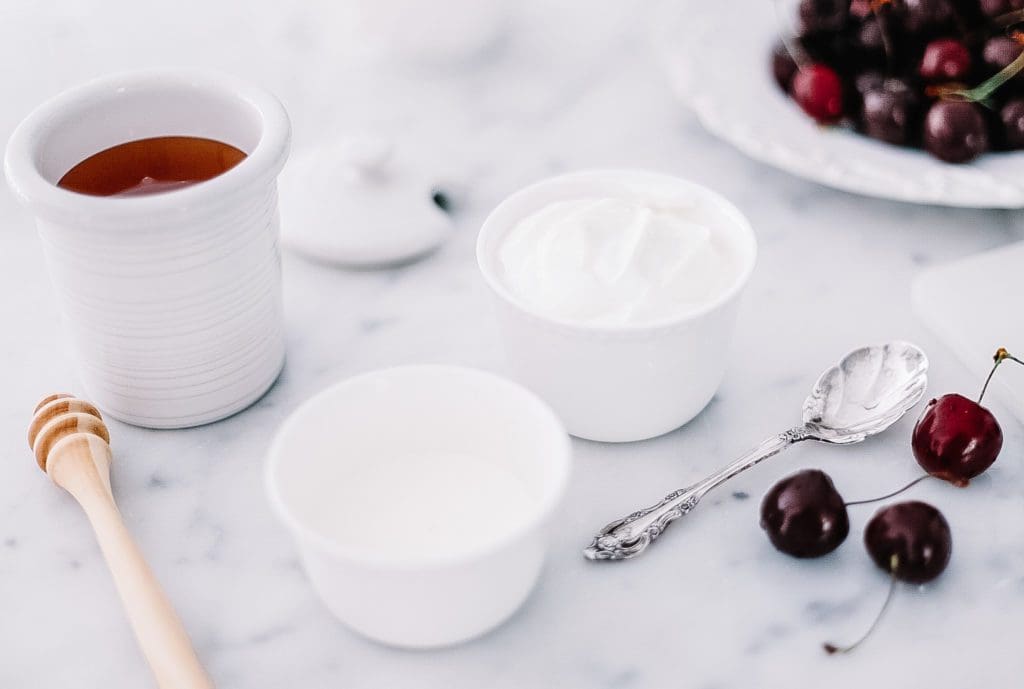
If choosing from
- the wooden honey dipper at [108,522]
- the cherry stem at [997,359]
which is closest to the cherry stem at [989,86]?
the cherry stem at [997,359]

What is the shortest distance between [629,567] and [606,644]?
6 cm

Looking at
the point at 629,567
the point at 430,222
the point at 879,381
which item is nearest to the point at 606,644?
the point at 629,567

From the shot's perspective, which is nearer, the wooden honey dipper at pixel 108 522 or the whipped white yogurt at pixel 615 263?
the wooden honey dipper at pixel 108 522

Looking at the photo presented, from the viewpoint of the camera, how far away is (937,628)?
0.63 m

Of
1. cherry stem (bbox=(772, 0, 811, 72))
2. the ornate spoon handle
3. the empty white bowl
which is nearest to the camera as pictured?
the empty white bowl

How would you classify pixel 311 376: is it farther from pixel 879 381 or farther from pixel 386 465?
pixel 879 381

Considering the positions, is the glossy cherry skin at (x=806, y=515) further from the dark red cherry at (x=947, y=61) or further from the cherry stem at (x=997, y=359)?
the dark red cherry at (x=947, y=61)

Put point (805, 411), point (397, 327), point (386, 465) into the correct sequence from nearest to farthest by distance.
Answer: point (386, 465) < point (805, 411) < point (397, 327)

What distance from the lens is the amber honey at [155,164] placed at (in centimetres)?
75

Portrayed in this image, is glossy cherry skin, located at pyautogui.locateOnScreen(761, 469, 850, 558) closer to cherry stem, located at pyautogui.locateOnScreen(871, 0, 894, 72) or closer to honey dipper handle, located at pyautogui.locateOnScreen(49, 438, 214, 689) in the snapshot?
honey dipper handle, located at pyautogui.locateOnScreen(49, 438, 214, 689)

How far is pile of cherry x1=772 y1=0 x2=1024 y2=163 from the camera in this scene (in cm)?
90

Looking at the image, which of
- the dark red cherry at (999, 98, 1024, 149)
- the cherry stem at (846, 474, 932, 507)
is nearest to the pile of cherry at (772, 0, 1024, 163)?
the dark red cherry at (999, 98, 1024, 149)

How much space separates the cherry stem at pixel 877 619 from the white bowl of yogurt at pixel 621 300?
0.54 feet

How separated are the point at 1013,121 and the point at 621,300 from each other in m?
0.43
